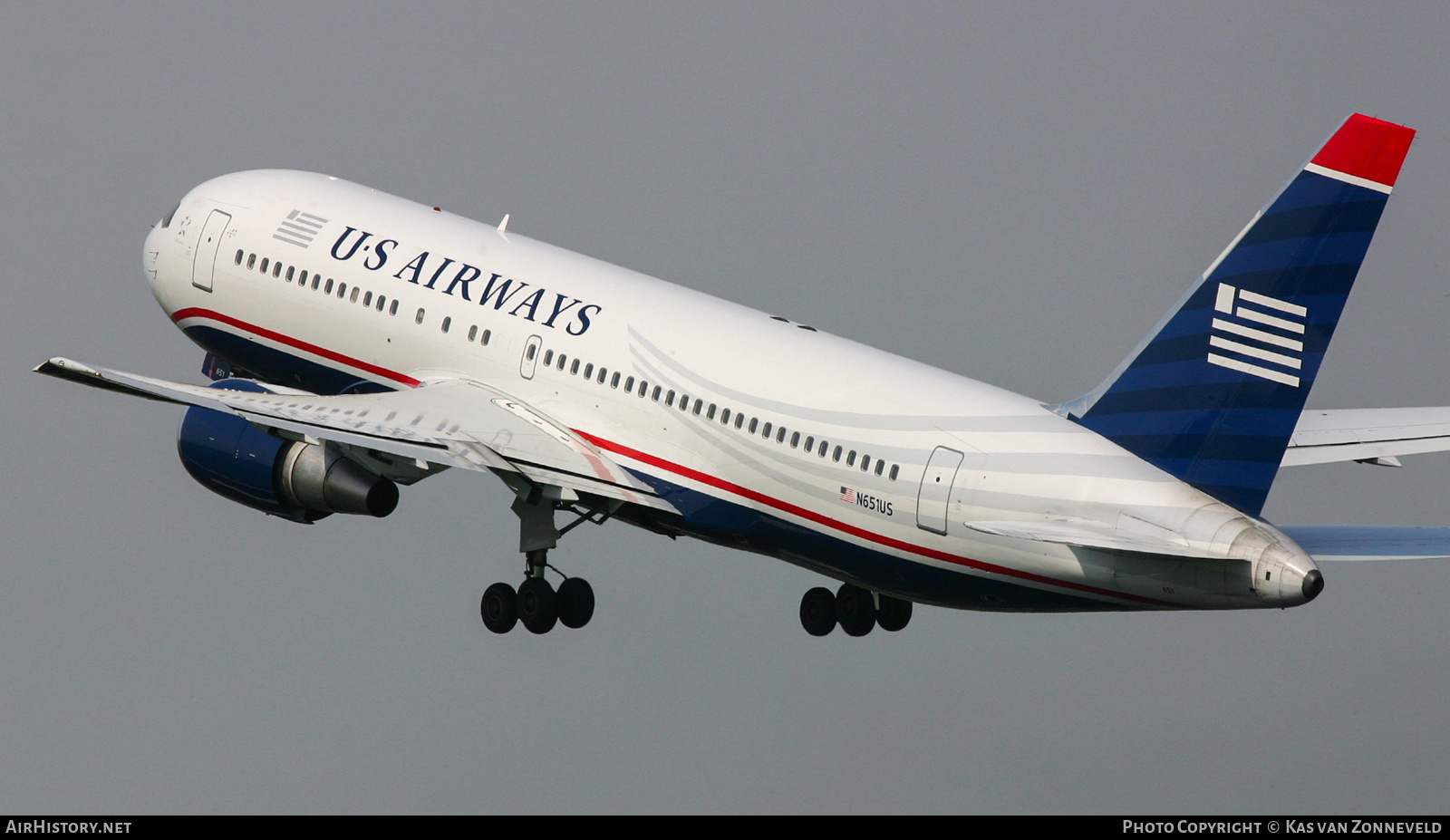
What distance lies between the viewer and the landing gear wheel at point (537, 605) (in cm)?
3847

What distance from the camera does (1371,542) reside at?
3178cm

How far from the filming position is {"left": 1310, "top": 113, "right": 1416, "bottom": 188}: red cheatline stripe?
98.7 feet

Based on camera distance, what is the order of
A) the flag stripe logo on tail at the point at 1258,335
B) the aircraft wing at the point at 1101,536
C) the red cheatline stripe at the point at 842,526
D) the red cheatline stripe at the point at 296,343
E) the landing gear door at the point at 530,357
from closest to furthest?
the flag stripe logo on tail at the point at 1258,335 → the aircraft wing at the point at 1101,536 → the red cheatline stripe at the point at 842,526 → the landing gear door at the point at 530,357 → the red cheatline stripe at the point at 296,343

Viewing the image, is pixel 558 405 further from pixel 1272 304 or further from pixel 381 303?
pixel 1272 304

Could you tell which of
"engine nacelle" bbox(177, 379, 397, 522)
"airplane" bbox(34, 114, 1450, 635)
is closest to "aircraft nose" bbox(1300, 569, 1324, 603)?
"airplane" bbox(34, 114, 1450, 635)

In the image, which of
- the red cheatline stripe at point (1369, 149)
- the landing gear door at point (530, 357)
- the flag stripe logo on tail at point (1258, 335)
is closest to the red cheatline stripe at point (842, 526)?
the landing gear door at point (530, 357)

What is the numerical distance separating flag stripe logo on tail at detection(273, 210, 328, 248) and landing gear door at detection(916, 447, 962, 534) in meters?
12.2

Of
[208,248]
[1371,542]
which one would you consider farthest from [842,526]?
[208,248]

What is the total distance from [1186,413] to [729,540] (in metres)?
7.69

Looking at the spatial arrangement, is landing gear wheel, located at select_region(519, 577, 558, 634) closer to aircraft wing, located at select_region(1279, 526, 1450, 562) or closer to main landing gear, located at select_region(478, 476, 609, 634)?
main landing gear, located at select_region(478, 476, 609, 634)

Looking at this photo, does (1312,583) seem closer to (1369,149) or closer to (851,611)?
(1369,149)

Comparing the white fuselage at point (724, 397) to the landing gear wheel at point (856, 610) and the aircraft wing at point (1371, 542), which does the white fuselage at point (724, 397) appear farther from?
the landing gear wheel at point (856, 610)

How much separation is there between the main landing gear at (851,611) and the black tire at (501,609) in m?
4.94

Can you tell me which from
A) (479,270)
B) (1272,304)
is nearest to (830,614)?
(479,270)
